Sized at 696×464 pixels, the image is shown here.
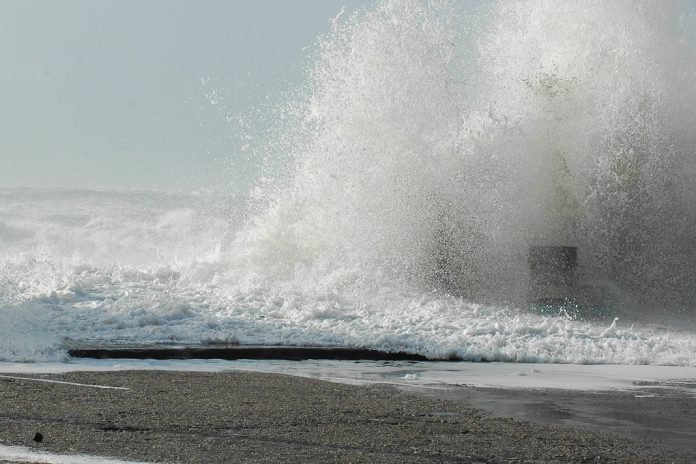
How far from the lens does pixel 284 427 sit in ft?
20.5

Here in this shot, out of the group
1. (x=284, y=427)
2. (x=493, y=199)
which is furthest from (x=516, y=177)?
(x=284, y=427)

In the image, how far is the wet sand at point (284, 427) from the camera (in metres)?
5.43

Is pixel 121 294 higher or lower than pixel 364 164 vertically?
lower

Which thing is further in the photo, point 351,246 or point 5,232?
point 5,232

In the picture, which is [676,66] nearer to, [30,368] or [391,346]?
[391,346]

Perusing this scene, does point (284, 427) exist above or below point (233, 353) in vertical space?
below

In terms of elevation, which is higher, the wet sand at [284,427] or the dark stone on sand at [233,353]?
the dark stone on sand at [233,353]

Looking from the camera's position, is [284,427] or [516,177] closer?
[284,427]

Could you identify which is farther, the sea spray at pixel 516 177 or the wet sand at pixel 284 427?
the sea spray at pixel 516 177

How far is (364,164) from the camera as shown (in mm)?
16562

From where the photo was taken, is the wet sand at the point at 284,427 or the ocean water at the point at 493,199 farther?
the ocean water at the point at 493,199

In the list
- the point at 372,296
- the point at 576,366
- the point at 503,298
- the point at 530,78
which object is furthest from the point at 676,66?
the point at 576,366

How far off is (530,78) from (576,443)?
41.3ft

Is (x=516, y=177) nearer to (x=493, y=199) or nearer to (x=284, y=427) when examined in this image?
(x=493, y=199)
